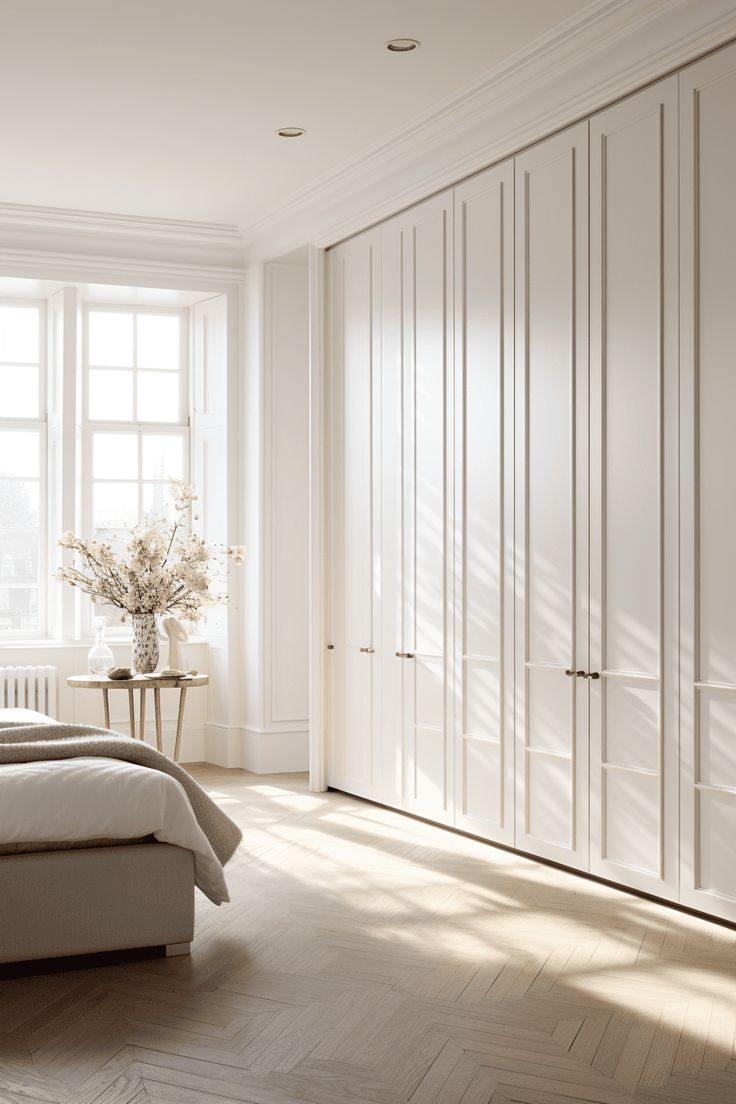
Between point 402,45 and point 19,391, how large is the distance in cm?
365

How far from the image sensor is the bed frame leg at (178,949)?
3.50 m

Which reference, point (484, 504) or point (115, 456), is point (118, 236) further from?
point (484, 504)

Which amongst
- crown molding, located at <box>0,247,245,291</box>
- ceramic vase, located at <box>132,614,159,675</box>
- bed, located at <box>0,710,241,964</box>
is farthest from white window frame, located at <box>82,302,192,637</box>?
bed, located at <box>0,710,241,964</box>

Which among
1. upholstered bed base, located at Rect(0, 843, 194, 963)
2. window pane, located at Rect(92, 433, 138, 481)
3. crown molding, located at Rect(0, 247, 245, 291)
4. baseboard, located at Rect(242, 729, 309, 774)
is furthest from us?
window pane, located at Rect(92, 433, 138, 481)

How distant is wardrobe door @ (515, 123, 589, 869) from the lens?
4406mm

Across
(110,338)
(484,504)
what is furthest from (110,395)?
(484,504)

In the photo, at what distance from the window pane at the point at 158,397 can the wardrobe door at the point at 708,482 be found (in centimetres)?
411

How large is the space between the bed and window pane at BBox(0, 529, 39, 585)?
3.51m

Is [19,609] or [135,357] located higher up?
[135,357]

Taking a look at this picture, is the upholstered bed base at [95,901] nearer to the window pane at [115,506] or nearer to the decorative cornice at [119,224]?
the window pane at [115,506]

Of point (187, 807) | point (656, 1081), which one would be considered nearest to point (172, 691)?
point (187, 807)

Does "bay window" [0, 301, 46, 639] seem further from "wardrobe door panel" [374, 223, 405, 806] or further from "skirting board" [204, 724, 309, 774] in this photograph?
"wardrobe door panel" [374, 223, 405, 806]

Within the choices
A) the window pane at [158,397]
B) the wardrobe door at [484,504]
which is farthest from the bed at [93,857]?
the window pane at [158,397]

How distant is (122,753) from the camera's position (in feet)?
12.2
